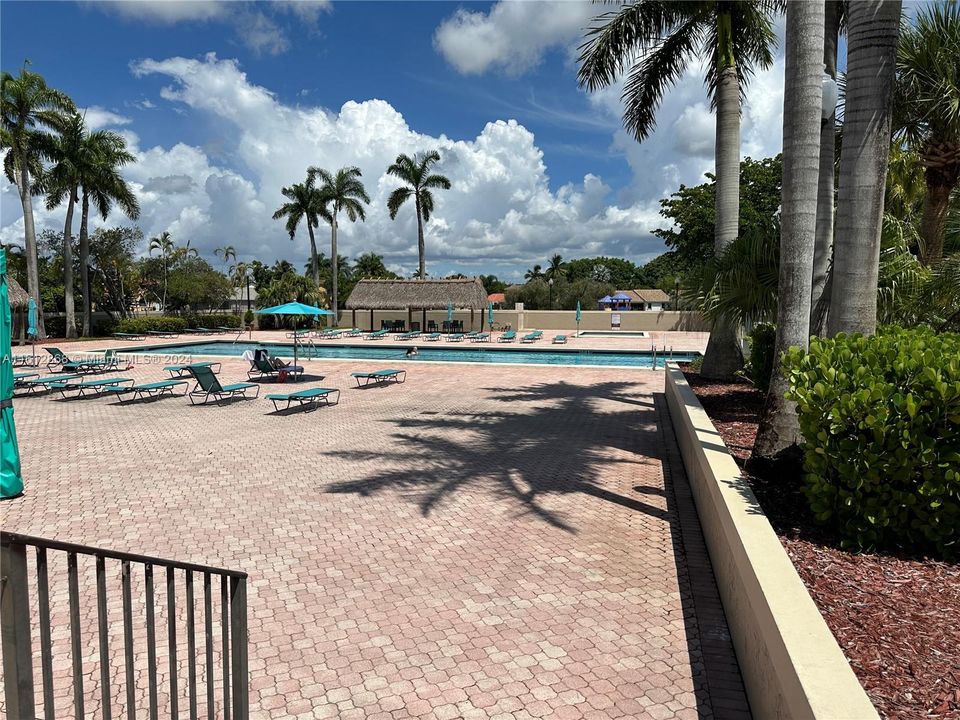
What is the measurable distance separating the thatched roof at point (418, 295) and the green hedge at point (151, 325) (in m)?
11.4

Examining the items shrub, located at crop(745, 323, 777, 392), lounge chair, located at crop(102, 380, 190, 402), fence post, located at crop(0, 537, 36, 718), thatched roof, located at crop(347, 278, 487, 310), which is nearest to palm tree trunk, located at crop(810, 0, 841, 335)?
shrub, located at crop(745, 323, 777, 392)

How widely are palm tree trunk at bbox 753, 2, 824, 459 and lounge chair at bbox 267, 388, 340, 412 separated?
30.6 feet

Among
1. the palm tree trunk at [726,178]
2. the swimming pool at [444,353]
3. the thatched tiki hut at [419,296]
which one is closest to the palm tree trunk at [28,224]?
→ the swimming pool at [444,353]

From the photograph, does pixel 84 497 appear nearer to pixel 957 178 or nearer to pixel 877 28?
pixel 877 28

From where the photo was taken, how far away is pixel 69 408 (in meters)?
13.6

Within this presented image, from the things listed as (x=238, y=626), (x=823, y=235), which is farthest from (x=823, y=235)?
(x=238, y=626)

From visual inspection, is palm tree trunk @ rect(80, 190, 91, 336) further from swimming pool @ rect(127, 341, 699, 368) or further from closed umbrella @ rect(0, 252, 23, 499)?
closed umbrella @ rect(0, 252, 23, 499)

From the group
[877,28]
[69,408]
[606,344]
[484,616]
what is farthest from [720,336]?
[606,344]

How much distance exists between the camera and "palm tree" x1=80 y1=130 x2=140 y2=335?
116 feet

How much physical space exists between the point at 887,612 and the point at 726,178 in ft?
38.1

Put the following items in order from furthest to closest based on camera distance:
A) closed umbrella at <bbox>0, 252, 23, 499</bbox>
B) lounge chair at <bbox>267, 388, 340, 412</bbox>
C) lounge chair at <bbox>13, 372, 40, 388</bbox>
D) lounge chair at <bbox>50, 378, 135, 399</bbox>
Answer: lounge chair at <bbox>13, 372, 40, 388</bbox>, lounge chair at <bbox>50, 378, 135, 399</bbox>, lounge chair at <bbox>267, 388, 340, 412</bbox>, closed umbrella at <bbox>0, 252, 23, 499</bbox>

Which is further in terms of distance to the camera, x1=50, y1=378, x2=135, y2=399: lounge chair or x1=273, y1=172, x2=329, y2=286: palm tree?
x1=273, y1=172, x2=329, y2=286: palm tree

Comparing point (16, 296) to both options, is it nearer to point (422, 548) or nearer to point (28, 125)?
point (28, 125)

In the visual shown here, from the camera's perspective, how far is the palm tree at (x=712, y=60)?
1319 cm
